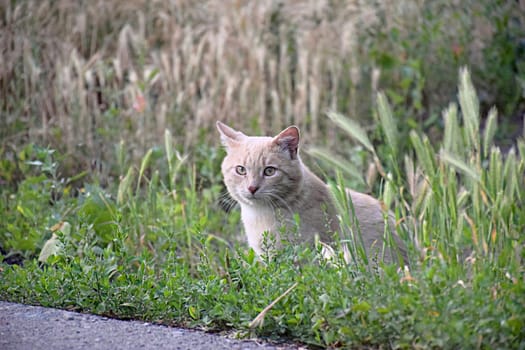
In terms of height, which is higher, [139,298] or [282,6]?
[282,6]

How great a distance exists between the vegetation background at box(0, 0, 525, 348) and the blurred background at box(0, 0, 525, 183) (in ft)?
0.08

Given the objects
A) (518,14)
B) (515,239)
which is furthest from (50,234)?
(518,14)

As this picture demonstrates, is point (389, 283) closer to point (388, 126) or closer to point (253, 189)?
point (388, 126)

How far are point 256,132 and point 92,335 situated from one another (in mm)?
3542

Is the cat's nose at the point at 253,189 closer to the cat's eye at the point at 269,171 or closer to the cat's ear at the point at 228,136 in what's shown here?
the cat's eye at the point at 269,171

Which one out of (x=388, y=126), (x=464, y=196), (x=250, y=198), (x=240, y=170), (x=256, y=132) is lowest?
(x=256, y=132)

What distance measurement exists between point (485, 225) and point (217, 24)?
4.86 m

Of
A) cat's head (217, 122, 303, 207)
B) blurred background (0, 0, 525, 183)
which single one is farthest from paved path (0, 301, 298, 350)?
blurred background (0, 0, 525, 183)

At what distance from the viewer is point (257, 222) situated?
14.2 feet

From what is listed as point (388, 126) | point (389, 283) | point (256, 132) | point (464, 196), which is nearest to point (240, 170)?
point (388, 126)

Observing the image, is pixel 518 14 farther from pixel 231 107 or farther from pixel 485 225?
pixel 485 225

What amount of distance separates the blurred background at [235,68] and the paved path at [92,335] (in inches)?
97.4

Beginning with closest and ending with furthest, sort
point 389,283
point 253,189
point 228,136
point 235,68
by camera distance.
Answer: point 389,283 → point 253,189 → point 228,136 → point 235,68

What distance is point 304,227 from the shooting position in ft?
13.7
